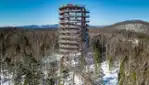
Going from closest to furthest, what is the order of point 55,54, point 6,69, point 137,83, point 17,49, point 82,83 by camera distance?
1. point 137,83
2. point 82,83
3. point 6,69
4. point 17,49
5. point 55,54

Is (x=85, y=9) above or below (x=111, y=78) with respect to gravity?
above

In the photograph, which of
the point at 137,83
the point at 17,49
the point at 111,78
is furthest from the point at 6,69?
the point at 137,83

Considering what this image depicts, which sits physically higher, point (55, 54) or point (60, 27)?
point (60, 27)

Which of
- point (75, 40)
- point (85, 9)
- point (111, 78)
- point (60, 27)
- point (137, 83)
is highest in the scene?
point (85, 9)

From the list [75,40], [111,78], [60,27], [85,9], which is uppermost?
[85,9]

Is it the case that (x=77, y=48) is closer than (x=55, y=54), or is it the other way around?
(x=77, y=48)

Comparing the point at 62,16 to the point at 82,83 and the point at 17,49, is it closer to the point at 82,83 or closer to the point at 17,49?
the point at 17,49

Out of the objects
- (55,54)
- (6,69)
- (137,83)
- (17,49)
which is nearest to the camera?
(137,83)

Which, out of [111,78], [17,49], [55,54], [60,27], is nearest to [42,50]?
[55,54]

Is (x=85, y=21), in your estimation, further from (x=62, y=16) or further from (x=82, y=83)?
(x=82, y=83)
